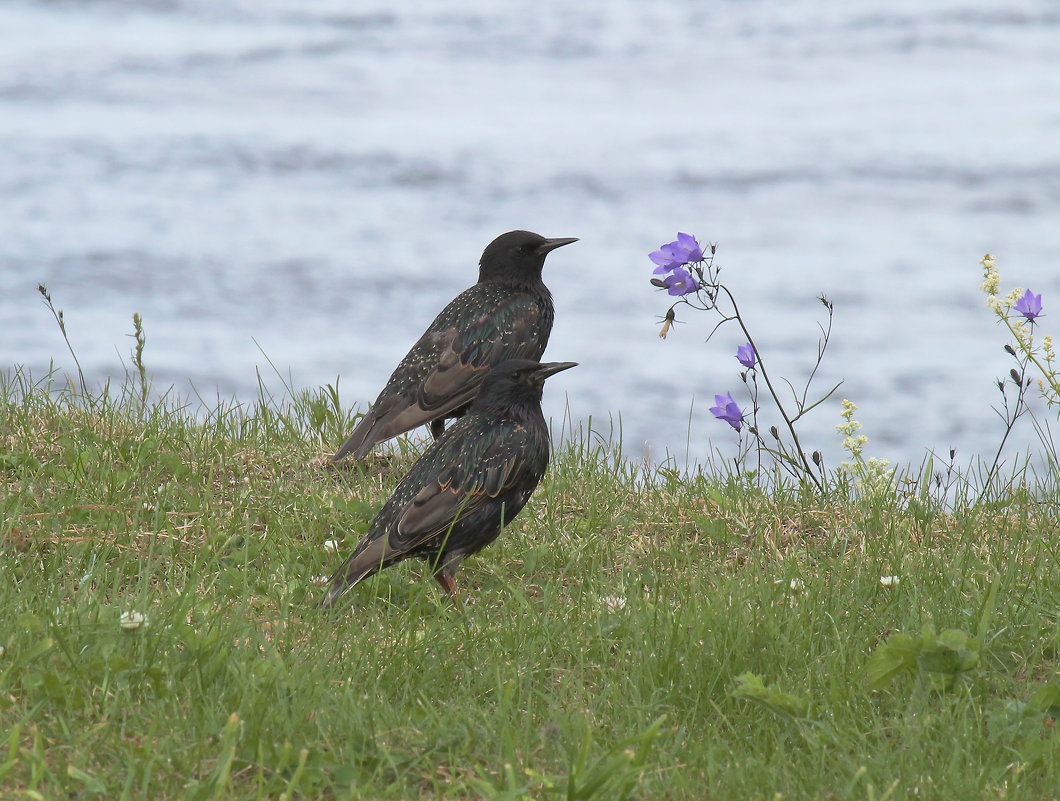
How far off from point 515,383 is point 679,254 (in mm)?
1091

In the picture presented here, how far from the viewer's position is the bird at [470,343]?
715 cm

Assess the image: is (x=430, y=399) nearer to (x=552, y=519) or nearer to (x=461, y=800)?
(x=552, y=519)

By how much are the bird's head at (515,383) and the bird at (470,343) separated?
1248 mm

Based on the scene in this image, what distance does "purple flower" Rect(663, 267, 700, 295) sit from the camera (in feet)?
19.9

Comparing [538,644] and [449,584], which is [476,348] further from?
[538,644]

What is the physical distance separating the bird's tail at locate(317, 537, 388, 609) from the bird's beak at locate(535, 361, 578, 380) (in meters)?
1.18

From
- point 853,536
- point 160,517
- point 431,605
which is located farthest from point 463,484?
point 853,536

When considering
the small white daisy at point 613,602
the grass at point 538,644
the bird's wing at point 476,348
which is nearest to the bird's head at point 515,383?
the grass at point 538,644

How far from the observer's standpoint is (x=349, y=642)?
443 centimetres

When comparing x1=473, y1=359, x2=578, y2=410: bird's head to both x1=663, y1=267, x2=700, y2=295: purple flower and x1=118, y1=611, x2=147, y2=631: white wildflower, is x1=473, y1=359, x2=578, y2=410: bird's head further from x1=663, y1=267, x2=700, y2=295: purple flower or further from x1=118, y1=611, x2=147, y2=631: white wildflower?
x1=118, y1=611, x2=147, y2=631: white wildflower

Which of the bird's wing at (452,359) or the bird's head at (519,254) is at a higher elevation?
the bird's head at (519,254)

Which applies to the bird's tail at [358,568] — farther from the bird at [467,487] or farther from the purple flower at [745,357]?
the purple flower at [745,357]

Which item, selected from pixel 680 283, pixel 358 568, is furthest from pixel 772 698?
pixel 680 283

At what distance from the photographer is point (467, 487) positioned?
5395mm
